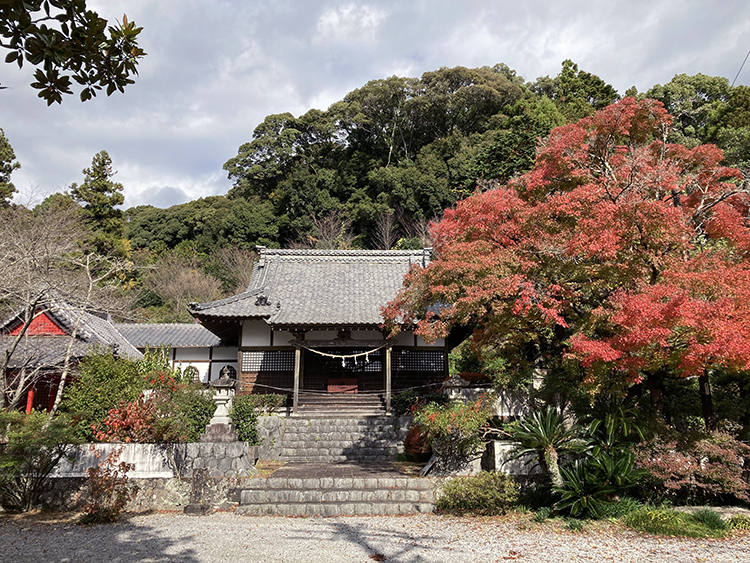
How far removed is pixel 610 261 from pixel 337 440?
330 inches

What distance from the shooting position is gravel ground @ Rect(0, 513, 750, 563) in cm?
596

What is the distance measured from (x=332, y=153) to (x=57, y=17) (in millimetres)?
35047

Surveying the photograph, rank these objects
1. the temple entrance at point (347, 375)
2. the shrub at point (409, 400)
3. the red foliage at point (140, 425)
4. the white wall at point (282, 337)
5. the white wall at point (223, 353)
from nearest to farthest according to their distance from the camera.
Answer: the red foliage at point (140, 425)
the shrub at point (409, 400)
the white wall at point (282, 337)
the temple entrance at point (347, 375)
the white wall at point (223, 353)

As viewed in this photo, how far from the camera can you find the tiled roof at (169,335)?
20500 mm

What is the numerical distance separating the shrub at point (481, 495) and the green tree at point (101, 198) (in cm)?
2539

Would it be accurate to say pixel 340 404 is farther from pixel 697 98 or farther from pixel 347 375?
pixel 697 98

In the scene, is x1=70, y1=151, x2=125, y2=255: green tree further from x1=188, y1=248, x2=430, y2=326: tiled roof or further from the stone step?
the stone step

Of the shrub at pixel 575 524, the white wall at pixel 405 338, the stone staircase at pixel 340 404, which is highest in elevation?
the white wall at pixel 405 338

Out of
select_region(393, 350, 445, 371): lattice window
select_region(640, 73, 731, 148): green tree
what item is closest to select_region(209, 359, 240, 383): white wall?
select_region(393, 350, 445, 371): lattice window

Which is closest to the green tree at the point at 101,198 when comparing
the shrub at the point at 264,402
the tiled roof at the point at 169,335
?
the tiled roof at the point at 169,335

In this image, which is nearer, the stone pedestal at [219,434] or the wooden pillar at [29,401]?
the stone pedestal at [219,434]

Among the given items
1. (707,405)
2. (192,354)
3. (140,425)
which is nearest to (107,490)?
(140,425)

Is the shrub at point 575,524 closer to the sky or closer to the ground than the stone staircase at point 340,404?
closer to the ground

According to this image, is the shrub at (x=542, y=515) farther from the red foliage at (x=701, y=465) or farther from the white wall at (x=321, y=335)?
the white wall at (x=321, y=335)
